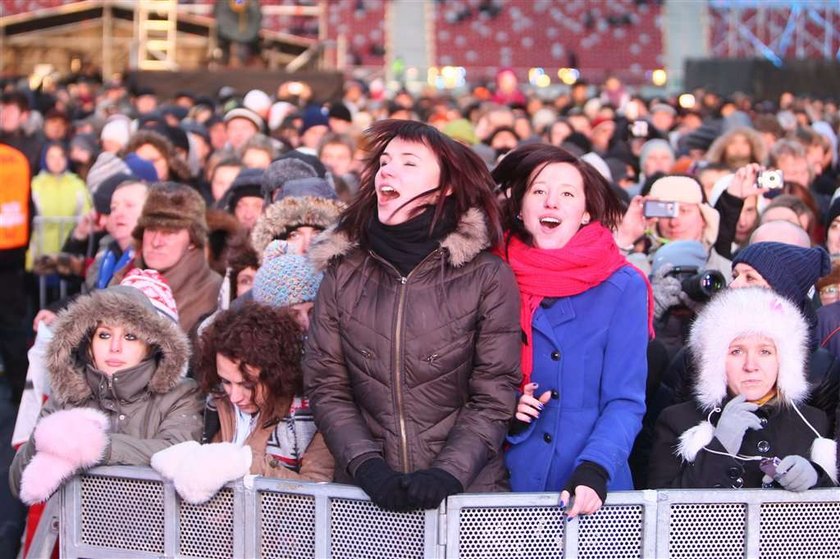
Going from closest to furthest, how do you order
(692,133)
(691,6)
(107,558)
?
1. (107,558)
2. (692,133)
3. (691,6)

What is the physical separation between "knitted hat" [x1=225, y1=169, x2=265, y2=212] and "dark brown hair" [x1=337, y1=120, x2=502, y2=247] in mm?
3699

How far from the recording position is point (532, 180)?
388cm

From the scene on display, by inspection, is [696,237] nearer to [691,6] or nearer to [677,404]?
[677,404]

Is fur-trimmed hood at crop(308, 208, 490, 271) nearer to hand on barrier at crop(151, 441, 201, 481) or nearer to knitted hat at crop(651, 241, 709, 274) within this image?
hand on barrier at crop(151, 441, 201, 481)

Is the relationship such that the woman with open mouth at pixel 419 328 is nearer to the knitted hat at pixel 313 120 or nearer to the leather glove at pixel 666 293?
the leather glove at pixel 666 293

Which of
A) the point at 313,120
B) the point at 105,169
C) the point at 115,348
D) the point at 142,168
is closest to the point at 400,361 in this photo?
the point at 115,348

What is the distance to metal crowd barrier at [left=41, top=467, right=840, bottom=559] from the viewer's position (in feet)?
11.0

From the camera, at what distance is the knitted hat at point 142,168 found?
8186 millimetres

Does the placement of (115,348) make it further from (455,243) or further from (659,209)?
(659,209)

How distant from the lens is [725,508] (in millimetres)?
3391

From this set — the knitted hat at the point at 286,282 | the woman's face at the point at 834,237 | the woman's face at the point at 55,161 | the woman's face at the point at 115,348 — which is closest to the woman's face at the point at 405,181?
the knitted hat at the point at 286,282

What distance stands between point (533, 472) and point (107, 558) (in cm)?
119

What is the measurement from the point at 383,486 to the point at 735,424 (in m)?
1.12

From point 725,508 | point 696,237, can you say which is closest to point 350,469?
point 725,508
